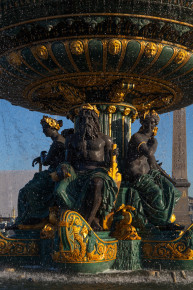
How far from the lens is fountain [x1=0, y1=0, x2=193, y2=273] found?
Answer: 6008 millimetres

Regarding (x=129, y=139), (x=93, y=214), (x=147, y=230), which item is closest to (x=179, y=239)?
(x=147, y=230)

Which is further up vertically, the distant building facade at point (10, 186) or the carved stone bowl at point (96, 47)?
the carved stone bowl at point (96, 47)

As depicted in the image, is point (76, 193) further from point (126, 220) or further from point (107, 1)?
point (107, 1)

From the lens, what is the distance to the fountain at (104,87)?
6.01 m

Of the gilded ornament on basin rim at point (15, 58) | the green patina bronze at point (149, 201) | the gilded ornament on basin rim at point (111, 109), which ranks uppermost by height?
the gilded ornament on basin rim at point (15, 58)

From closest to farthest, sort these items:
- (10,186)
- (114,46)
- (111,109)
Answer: (114,46)
(111,109)
(10,186)

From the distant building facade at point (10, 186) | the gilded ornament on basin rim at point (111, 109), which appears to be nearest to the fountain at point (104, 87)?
the gilded ornament on basin rim at point (111, 109)

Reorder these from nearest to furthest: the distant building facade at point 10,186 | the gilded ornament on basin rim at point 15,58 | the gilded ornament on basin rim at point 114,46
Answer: the gilded ornament on basin rim at point 114,46 → the gilded ornament on basin rim at point 15,58 → the distant building facade at point 10,186

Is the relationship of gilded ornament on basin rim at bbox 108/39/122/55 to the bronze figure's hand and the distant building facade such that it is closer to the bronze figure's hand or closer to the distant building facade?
the bronze figure's hand

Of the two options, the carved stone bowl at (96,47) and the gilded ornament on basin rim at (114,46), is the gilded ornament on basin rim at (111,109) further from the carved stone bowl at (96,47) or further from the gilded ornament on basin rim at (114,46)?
the gilded ornament on basin rim at (114,46)

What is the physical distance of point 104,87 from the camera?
7539mm

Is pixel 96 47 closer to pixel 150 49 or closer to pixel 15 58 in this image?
pixel 150 49

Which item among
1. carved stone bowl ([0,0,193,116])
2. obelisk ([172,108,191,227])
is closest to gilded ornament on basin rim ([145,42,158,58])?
carved stone bowl ([0,0,193,116])

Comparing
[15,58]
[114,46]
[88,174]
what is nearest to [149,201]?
[88,174]
